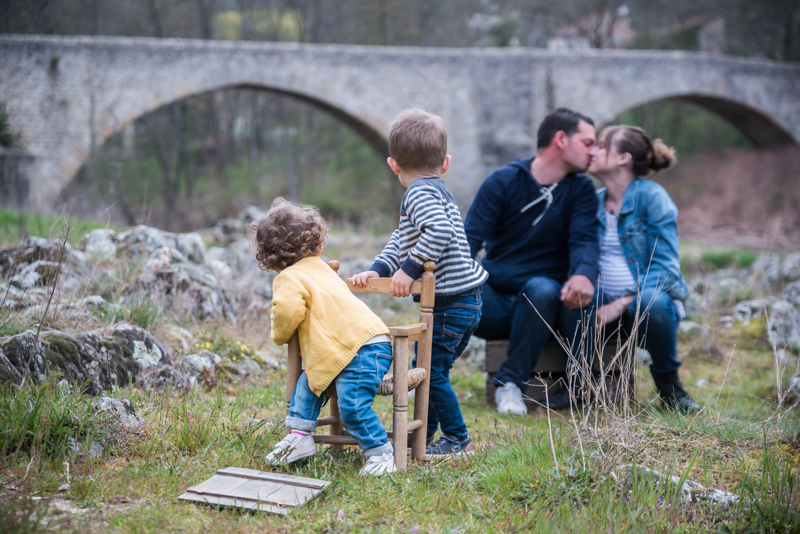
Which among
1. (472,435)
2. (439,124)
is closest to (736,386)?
(472,435)

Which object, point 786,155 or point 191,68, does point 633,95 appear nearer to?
point 786,155

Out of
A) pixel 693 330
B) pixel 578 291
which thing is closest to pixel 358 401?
pixel 578 291

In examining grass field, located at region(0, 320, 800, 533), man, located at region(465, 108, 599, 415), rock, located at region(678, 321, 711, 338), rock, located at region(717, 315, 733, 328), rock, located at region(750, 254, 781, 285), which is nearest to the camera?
grass field, located at region(0, 320, 800, 533)

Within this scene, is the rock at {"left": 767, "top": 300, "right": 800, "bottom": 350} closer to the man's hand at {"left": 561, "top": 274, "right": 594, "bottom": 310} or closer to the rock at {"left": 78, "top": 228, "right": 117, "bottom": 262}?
the man's hand at {"left": 561, "top": 274, "right": 594, "bottom": 310}

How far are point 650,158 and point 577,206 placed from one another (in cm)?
51

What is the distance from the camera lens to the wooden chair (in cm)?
220

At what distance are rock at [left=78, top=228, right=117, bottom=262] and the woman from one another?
3.26 metres

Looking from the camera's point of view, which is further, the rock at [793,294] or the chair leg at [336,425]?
the rock at [793,294]

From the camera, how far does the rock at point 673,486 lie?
6.24 ft

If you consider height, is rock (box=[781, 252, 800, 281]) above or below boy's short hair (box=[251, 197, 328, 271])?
below

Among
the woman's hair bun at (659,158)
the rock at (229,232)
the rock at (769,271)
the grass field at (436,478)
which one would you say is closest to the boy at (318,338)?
the grass field at (436,478)

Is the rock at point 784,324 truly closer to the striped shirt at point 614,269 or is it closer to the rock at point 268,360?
the striped shirt at point 614,269

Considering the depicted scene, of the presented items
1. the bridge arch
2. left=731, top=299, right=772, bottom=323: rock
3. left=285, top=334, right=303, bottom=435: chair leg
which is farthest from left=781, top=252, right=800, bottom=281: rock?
A: the bridge arch

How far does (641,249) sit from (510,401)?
1.06 metres
